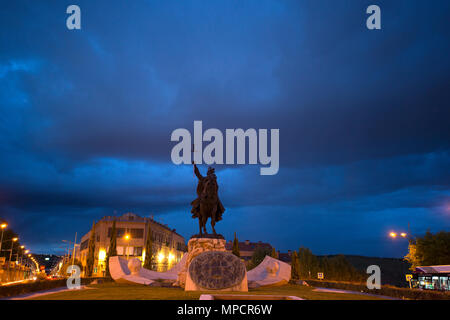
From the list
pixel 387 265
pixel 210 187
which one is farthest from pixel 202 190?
pixel 387 265

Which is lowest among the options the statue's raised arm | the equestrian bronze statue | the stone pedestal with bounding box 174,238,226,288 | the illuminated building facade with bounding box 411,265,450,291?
the illuminated building facade with bounding box 411,265,450,291

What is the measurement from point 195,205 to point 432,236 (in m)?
36.9

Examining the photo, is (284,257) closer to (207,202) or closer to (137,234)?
(137,234)

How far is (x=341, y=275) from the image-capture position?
52781 millimetres

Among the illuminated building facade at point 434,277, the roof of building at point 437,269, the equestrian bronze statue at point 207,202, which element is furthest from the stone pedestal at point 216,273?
the roof of building at point 437,269

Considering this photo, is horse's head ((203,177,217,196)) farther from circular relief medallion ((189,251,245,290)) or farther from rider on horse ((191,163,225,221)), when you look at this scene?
circular relief medallion ((189,251,245,290))

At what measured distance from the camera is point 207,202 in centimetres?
1953

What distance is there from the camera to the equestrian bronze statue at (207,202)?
64.2 ft

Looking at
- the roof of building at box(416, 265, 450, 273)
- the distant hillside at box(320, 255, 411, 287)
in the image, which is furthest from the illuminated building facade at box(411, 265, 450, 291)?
the distant hillside at box(320, 255, 411, 287)

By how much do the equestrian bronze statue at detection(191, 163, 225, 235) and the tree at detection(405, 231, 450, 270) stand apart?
33383mm

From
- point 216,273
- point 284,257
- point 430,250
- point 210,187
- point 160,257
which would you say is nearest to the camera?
point 216,273

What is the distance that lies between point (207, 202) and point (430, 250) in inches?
1397

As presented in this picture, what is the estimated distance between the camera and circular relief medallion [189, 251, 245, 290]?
1553 centimetres
